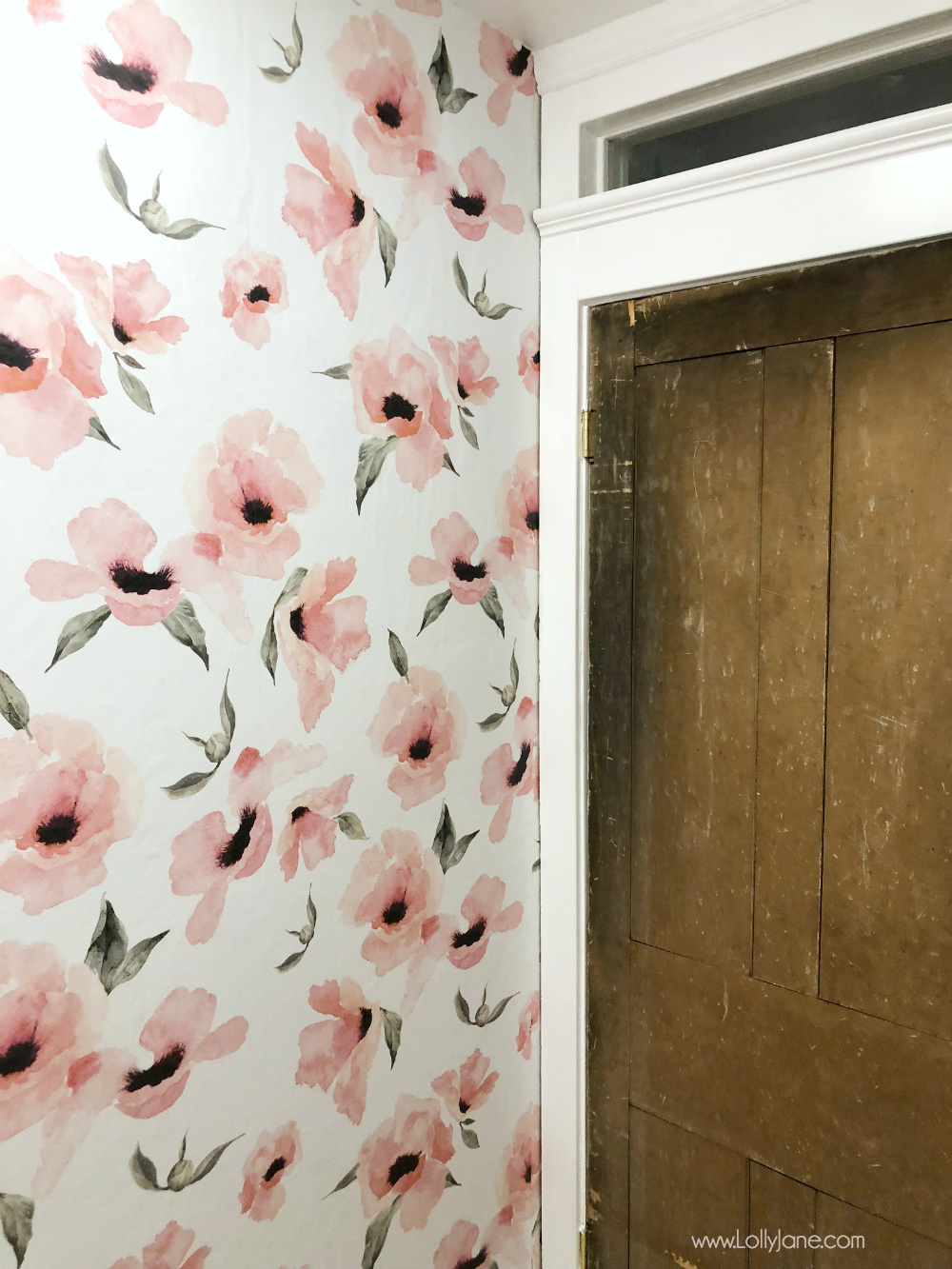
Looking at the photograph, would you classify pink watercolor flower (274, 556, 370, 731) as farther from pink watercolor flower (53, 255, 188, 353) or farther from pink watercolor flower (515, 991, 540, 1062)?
pink watercolor flower (515, 991, 540, 1062)

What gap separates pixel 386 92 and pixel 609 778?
3.56 ft

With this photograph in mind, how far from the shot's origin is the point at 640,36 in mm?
1444

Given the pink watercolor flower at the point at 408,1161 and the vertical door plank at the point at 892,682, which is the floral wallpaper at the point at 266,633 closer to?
the pink watercolor flower at the point at 408,1161

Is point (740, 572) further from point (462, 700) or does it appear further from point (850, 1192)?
point (850, 1192)

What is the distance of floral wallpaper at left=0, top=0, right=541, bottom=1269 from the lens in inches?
39.6

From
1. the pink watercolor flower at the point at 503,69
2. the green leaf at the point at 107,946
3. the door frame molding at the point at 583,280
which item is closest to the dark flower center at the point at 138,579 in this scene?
the green leaf at the point at 107,946

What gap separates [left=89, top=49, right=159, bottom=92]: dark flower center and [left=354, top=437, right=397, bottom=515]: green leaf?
486 mm

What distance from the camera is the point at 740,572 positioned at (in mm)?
1407

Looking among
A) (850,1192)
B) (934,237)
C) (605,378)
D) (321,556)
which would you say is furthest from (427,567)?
(850,1192)

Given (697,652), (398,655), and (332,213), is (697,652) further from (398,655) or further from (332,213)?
(332,213)

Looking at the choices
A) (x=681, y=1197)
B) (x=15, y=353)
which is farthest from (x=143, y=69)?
(x=681, y=1197)

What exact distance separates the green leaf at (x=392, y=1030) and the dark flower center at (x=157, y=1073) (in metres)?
0.35

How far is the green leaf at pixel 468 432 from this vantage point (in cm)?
149

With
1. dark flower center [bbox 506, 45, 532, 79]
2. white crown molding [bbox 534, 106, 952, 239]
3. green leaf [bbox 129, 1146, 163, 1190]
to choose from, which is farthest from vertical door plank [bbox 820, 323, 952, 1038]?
green leaf [bbox 129, 1146, 163, 1190]
